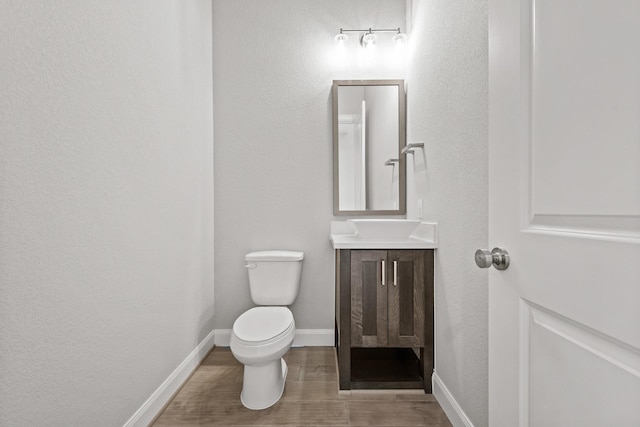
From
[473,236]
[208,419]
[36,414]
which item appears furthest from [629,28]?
[208,419]

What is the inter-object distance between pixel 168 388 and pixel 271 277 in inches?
34.6

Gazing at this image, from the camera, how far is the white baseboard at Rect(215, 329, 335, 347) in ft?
8.36

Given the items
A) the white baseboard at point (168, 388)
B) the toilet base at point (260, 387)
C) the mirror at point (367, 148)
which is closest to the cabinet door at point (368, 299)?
the toilet base at point (260, 387)

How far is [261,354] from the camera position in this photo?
1635 mm

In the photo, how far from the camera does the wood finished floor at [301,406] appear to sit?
5.33 ft

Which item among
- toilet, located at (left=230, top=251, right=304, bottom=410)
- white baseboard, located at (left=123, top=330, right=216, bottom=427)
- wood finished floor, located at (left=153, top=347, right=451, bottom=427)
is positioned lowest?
wood finished floor, located at (left=153, top=347, right=451, bottom=427)

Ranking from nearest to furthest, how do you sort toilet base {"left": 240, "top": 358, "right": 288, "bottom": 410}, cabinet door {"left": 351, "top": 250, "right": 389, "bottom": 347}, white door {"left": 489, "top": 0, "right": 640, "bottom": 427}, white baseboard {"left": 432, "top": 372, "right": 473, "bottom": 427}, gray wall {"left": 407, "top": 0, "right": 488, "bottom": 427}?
white door {"left": 489, "top": 0, "right": 640, "bottom": 427}, gray wall {"left": 407, "top": 0, "right": 488, "bottom": 427}, white baseboard {"left": 432, "top": 372, "right": 473, "bottom": 427}, toilet base {"left": 240, "top": 358, "right": 288, "bottom": 410}, cabinet door {"left": 351, "top": 250, "right": 389, "bottom": 347}

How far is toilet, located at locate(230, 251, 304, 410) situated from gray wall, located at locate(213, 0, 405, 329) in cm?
24

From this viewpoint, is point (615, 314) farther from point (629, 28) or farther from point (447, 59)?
point (447, 59)

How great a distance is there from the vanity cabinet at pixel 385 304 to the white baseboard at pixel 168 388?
3.05ft

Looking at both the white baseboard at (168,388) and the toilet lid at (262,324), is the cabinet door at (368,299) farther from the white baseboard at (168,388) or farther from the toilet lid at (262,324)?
the white baseboard at (168,388)

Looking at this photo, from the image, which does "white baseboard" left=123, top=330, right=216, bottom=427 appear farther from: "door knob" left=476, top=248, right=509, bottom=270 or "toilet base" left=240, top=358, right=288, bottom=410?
"door knob" left=476, top=248, right=509, bottom=270

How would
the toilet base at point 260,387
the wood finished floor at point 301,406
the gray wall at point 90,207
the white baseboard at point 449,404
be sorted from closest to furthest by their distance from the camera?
the gray wall at point 90,207, the white baseboard at point 449,404, the wood finished floor at point 301,406, the toilet base at point 260,387

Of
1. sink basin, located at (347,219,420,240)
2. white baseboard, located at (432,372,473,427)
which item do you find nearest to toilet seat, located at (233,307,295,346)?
sink basin, located at (347,219,420,240)
